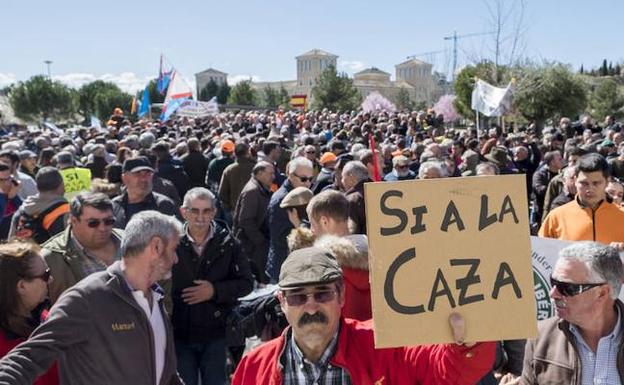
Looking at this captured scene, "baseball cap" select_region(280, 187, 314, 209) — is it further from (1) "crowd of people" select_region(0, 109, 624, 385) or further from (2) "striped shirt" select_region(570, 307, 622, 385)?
(2) "striped shirt" select_region(570, 307, 622, 385)

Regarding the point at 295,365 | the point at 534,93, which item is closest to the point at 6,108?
the point at 534,93

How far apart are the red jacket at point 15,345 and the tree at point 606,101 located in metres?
41.3

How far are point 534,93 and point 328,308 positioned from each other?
2819 cm

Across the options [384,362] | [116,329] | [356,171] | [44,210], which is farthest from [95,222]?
[356,171]

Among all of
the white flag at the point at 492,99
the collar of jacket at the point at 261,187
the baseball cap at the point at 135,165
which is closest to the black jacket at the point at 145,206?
the baseball cap at the point at 135,165

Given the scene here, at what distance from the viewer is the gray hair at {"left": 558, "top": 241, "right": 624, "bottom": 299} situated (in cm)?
287

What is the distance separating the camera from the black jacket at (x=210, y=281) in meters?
4.70

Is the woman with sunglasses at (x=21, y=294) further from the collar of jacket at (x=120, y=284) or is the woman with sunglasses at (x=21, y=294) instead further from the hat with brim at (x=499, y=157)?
the hat with brim at (x=499, y=157)

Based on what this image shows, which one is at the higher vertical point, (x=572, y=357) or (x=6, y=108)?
(x=6, y=108)

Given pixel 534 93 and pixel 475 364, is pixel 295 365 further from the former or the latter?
pixel 534 93

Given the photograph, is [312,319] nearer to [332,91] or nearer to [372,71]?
[332,91]

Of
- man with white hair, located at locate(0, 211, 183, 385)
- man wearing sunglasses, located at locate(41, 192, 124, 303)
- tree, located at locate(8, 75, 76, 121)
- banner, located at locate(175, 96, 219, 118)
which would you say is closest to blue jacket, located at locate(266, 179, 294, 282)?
man wearing sunglasses, located at locate(41, 192, 124, 303)

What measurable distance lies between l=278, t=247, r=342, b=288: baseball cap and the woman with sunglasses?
4.79 feet

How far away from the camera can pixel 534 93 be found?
2858 cm
